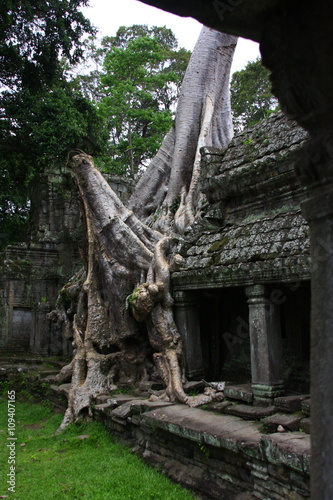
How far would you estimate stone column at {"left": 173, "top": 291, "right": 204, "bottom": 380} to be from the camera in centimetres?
656

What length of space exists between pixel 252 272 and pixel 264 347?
0.87m

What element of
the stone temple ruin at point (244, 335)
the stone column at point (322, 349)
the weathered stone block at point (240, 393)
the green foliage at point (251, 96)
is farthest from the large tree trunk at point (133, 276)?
the green foliage at point (251, 96)

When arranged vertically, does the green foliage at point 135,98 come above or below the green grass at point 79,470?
above

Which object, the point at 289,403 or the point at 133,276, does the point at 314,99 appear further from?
the point at 133,276

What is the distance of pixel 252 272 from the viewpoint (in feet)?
16.9

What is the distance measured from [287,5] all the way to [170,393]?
5246 mm

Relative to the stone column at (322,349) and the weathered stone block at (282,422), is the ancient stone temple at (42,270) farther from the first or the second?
the stone column at (322,349)

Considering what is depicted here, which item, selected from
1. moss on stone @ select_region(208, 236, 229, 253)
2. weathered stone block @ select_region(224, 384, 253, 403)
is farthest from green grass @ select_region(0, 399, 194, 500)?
moss on stone @ select_region(208, 236, 229, 253)

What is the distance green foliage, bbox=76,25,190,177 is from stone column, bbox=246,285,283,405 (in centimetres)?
1384

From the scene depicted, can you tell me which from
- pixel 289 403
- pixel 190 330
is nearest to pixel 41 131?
pixel 190 330

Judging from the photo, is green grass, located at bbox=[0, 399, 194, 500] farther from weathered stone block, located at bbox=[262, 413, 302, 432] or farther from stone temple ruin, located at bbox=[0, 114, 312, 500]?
weathered stone block, located at bbox=[262, 413, 302, 432]

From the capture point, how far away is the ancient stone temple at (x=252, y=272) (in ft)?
16.8

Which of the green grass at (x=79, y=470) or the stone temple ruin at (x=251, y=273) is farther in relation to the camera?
the stone temple ruin at (x=251, y=273)

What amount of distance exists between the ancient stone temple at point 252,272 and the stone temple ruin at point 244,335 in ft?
0.05
